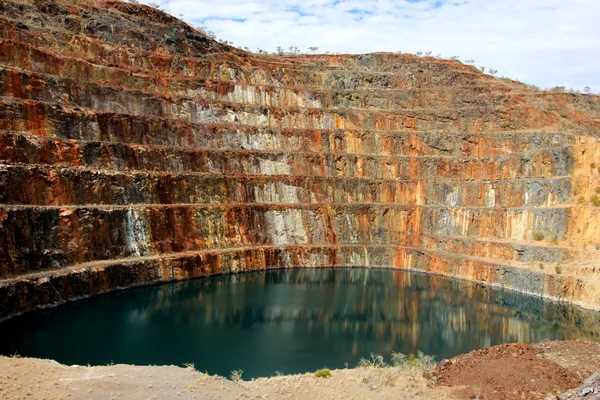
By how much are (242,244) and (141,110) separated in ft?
52.1

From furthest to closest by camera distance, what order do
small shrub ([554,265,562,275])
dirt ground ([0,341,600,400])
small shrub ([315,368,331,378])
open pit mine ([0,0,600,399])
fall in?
small shrub ([554,265,562,275]), open pit mine ([0,0,600,399]), small shrub ([315,368,331,378]), dirt ground ([0,341,600,400])

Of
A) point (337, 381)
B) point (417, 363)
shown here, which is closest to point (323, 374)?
point (337, 381)

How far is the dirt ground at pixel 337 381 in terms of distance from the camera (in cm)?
1576

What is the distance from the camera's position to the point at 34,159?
3525 centimetres

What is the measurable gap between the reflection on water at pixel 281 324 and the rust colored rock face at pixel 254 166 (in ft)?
9.38

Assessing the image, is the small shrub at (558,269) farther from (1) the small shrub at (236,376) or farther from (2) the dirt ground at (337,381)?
(1) the small shrub at (236,376)

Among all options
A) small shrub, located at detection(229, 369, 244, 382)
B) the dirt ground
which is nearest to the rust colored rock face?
the dirt ground

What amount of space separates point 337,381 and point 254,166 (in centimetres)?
3313

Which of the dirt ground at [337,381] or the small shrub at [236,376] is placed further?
the small shrub at [236,376]

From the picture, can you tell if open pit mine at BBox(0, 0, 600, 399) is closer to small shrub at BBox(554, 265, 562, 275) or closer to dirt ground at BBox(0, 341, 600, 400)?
dirt ground at BBox(0, 341, 600, 400)

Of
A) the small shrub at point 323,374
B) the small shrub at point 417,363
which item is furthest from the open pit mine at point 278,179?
the small shrub at point 323,374

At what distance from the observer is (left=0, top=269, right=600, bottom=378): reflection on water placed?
74.7 ft

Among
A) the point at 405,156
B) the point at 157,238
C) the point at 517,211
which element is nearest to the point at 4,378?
the point at 157,238

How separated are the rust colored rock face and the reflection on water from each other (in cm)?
286
